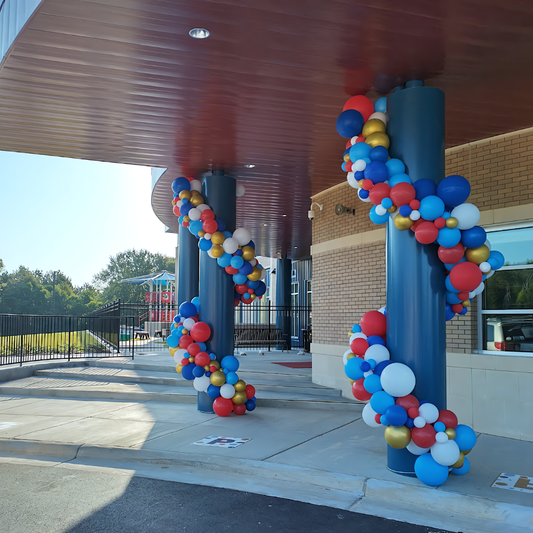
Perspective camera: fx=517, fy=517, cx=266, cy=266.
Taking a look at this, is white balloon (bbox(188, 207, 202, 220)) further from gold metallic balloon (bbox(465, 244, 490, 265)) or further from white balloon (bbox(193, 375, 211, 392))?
gold metallic balloon (bbox(465, 244, 490, 265))

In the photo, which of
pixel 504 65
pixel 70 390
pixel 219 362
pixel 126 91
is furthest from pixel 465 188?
pixel 70 390

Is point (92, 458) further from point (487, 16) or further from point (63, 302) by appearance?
point (63, 302)

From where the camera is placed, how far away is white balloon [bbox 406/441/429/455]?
5391mm

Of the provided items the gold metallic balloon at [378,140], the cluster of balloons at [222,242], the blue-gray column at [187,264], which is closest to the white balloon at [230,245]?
the cluster of balloons at [222,242]

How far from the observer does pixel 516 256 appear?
7.88 m

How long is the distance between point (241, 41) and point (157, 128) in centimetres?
286

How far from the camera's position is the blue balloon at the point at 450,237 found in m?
5.36

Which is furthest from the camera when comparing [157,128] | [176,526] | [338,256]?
[338,256]

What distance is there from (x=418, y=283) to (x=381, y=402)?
1.34 metres

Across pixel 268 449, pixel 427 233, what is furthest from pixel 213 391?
pixel 427 233

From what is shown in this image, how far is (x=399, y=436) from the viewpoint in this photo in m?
5.30

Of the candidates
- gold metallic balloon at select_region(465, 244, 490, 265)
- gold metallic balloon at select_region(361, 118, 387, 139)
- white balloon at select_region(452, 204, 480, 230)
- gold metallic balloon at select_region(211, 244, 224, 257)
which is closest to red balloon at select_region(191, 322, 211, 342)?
gold metallic balloon at select_region(211, 244, 224, 257)

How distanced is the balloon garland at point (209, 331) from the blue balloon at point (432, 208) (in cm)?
414

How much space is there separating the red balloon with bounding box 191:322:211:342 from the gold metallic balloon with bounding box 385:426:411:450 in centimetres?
425
